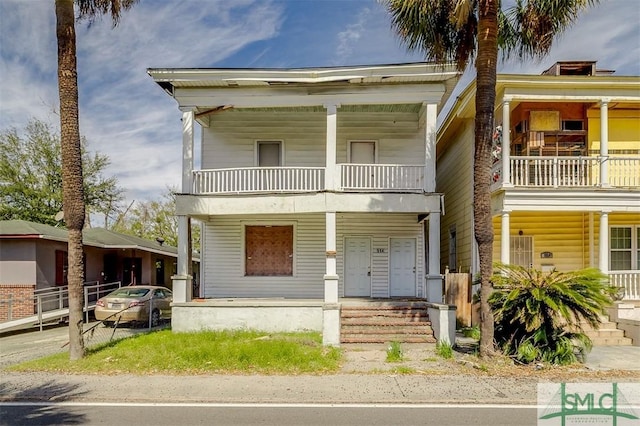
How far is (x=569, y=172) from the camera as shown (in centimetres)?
1311

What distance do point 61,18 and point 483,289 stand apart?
10.6 metres

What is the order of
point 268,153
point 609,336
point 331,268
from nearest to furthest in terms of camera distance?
1. point 609,336
2. point 331,268
3. point 268,153

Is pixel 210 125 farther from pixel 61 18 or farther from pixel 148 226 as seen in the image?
pixel 148 226

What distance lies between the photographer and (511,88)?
12883 mm

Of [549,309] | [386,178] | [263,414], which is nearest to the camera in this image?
[263,414]

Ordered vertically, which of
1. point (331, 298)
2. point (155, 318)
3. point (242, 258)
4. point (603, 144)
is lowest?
point (155, 318)

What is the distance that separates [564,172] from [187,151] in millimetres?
11312

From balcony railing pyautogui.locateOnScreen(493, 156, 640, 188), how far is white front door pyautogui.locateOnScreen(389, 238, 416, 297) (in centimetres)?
376

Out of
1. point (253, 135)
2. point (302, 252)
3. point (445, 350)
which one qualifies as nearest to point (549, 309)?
point (445, 350)

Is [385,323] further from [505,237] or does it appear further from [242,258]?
[242,258]

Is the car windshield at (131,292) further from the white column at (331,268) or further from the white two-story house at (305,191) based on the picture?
the white column at (331,268)

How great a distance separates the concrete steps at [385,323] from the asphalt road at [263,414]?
193 inches

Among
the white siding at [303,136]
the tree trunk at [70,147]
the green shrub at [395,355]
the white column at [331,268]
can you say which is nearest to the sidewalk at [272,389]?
the green shrub at [395,355]

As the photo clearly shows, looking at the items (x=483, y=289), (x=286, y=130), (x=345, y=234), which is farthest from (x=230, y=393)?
(x=286, y=130)
